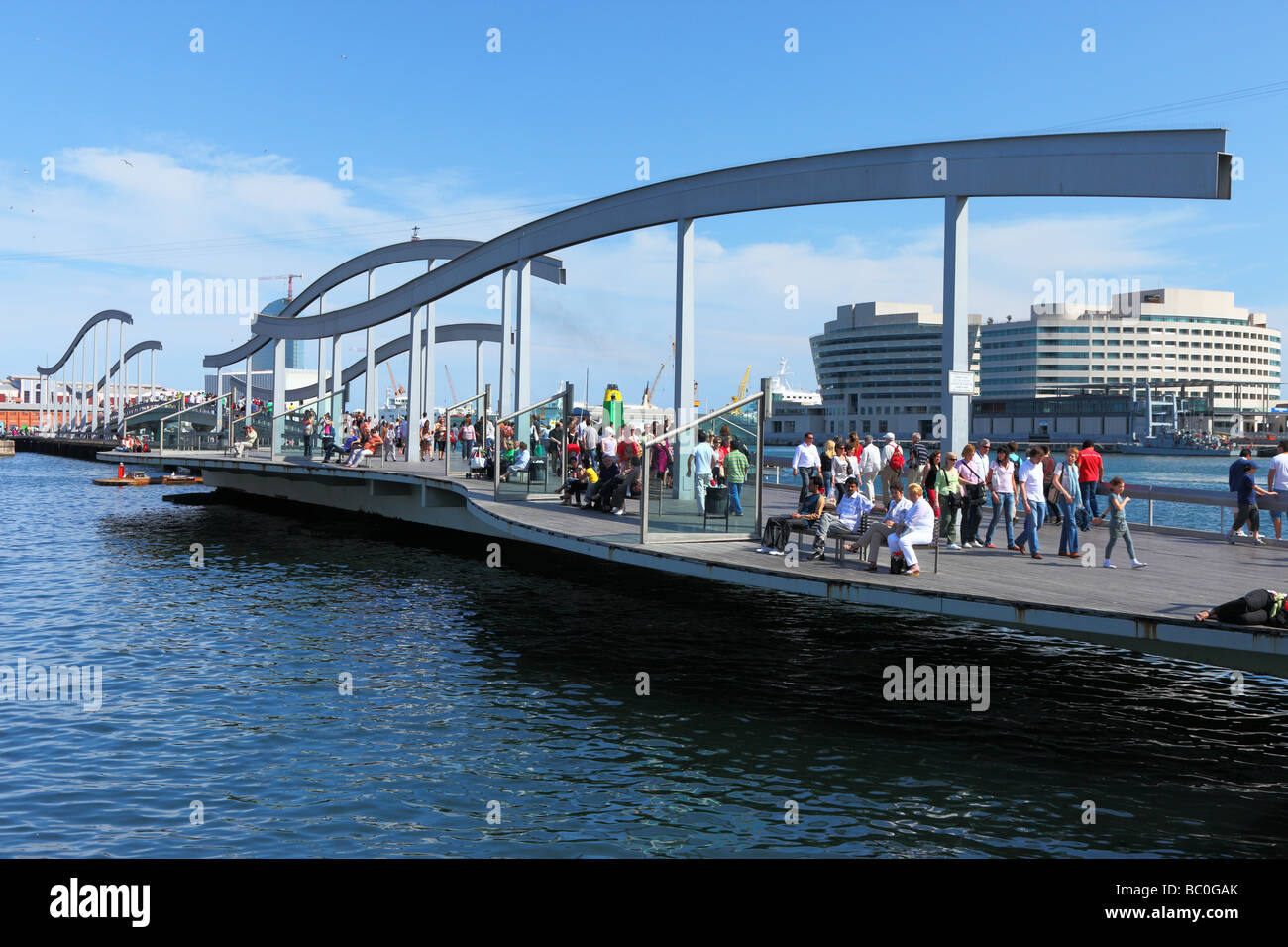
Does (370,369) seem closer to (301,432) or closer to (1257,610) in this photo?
(301,432)

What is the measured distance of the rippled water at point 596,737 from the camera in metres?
9.49

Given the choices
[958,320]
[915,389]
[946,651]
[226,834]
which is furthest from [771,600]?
[915,389]

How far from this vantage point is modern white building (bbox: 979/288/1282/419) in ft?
553

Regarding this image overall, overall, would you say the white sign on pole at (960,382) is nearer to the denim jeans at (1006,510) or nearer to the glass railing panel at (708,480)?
the denim jeans at (1006,510)

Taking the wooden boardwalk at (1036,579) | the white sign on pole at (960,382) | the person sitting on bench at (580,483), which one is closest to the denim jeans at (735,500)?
the wooden boardwalk at (1036,579)

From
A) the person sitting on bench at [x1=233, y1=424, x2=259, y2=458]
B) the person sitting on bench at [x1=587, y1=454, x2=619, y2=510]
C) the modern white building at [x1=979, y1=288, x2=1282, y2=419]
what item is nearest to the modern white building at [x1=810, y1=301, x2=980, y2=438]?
the modern white building at [x1=979, y1=288, x2=1282, y2=419]

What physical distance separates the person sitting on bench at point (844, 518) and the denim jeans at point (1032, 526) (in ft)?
8.49

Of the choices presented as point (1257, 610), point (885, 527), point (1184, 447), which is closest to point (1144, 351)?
point (1184, 447)

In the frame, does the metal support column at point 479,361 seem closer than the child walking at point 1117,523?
No

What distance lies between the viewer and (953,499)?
1680cm

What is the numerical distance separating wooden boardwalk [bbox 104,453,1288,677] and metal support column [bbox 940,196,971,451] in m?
2.20

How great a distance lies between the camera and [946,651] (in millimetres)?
17812
